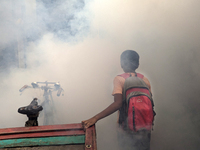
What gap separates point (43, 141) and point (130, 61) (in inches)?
54.9

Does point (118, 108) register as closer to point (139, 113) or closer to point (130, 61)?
point (139, 113)

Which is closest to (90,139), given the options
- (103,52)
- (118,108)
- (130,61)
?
(118,108)

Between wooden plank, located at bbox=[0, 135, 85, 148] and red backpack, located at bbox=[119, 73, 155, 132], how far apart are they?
0.64 meters

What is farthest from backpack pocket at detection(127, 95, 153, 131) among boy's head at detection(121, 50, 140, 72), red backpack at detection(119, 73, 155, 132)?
boy's head at detection(121, 50, 140, 72)

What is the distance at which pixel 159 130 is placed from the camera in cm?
226

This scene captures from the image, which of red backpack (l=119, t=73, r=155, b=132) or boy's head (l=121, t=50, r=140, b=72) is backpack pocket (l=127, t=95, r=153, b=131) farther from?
boy's head (l=121, t=50, r=140, b=72)

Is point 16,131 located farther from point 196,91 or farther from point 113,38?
point 196,91

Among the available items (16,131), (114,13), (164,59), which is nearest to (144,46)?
(164,59)

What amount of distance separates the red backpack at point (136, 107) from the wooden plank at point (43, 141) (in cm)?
64

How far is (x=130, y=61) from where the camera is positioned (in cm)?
215

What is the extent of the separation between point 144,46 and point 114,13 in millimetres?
660

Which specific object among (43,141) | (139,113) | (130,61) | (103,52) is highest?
(103,52)

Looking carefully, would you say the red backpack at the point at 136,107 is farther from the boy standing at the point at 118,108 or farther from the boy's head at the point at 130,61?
the boy's head at the point at 130,61

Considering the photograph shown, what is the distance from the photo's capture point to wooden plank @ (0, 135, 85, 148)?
4.69ft
